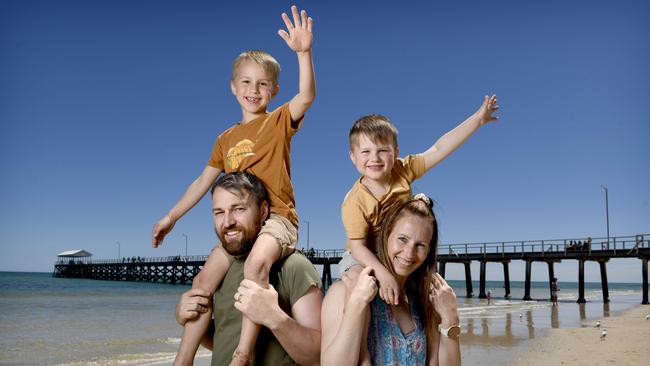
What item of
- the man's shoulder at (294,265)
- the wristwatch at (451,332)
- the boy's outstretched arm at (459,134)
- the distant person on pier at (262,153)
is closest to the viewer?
the wristwatch at (451,332)

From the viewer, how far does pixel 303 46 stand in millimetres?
3600

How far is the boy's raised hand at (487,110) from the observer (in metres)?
4.22

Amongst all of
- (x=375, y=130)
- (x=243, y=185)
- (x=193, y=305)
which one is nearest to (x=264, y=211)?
(x=243, y=185)

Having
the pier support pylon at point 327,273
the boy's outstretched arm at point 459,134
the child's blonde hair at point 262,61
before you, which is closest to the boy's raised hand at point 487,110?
the boy's outstretched arm at point 459,134

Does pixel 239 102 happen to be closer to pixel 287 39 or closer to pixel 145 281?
pixel 287 39

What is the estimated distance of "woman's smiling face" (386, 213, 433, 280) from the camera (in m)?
3.16

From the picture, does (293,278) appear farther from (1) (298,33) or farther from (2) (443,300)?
(1) (298,33)

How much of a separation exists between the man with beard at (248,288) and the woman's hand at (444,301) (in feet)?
2.14

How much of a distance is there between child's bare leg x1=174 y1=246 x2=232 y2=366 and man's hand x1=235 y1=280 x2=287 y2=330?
552 mm

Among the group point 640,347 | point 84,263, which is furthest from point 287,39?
point 84,263

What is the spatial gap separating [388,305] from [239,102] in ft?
5.57

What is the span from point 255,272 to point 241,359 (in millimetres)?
461

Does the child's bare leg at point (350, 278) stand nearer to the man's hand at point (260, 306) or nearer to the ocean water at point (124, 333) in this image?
the man's hand at point (260, 306)

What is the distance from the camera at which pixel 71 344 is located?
20.1m
